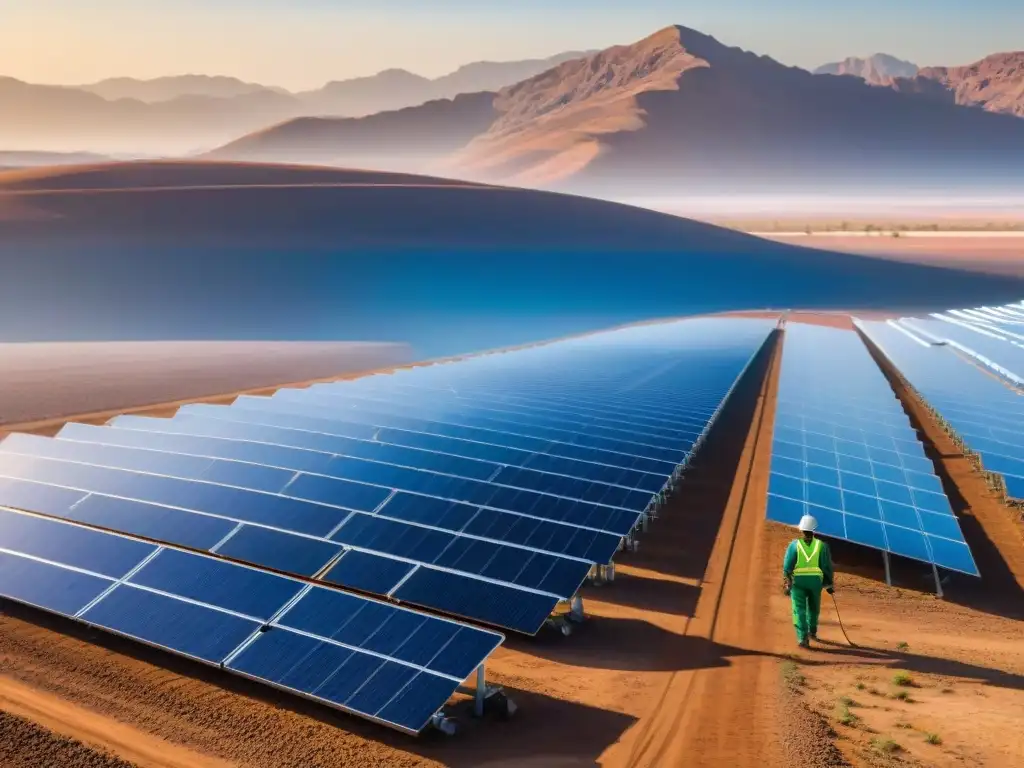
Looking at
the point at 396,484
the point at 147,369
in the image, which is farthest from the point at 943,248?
the point at 396,484

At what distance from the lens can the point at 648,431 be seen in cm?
2241

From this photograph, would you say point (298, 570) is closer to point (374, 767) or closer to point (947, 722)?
point (374, 767)

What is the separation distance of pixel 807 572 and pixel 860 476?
333 inches

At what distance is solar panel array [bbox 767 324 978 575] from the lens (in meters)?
17.9

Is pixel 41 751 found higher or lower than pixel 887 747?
lower

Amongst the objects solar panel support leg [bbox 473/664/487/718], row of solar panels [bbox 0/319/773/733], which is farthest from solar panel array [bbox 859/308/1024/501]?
solar panel support leg [bbox 473/664/487/718]

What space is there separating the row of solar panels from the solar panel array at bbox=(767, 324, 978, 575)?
248 centimetres

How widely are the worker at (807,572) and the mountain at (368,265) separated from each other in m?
43.8

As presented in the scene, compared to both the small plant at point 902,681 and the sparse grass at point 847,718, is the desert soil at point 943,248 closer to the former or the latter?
the small plant at point 902,681

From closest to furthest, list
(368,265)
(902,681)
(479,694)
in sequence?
(479,694)
(902,681)
(368,265)

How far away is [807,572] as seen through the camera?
13.7 meters

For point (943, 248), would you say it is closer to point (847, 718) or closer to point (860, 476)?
point (860, 476)

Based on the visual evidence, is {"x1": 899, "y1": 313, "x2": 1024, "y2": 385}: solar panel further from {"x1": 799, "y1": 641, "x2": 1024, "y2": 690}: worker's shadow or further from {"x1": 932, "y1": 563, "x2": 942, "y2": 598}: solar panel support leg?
{"x1": 799, "y1": 641, "x2": 1024, "y2": 690}: worker's shadow

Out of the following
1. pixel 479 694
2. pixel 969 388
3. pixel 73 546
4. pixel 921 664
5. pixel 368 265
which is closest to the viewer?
pixel 479 694
